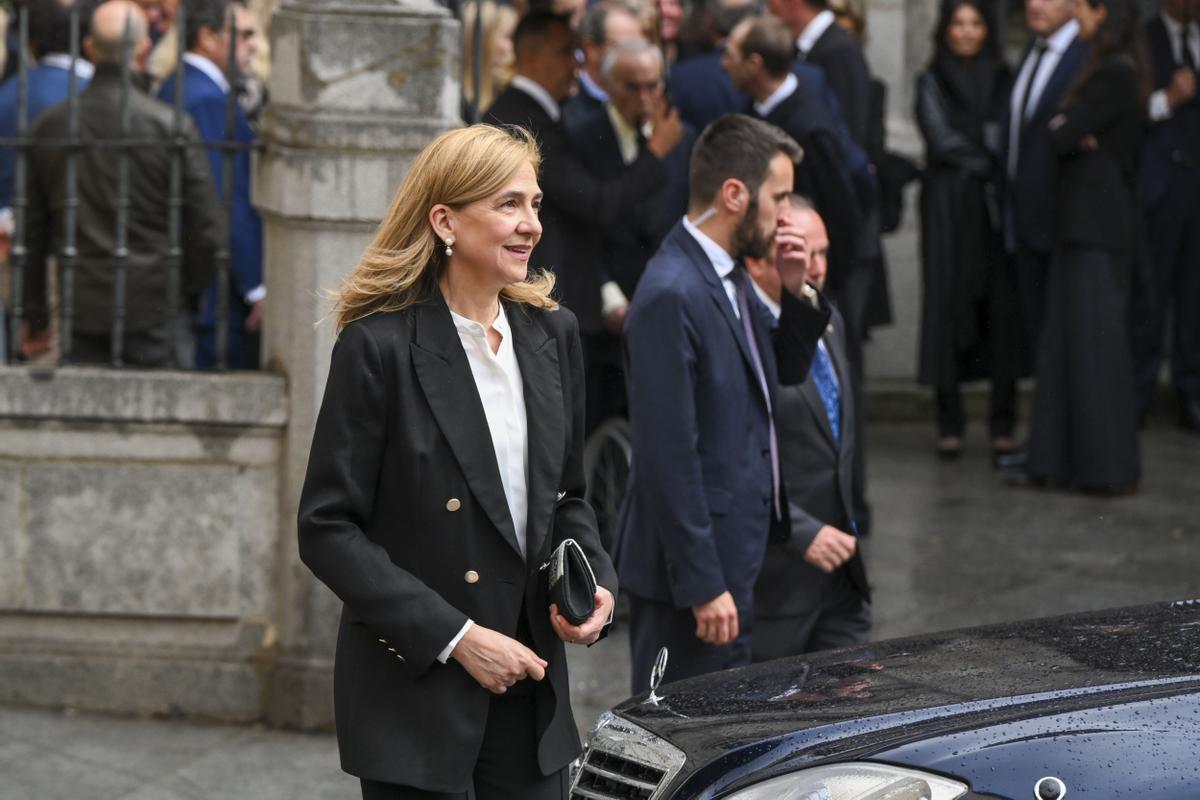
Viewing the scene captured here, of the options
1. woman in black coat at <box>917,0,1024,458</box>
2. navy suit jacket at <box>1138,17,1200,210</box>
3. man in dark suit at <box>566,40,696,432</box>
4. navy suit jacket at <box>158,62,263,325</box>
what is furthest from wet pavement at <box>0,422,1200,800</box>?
navy suit jacket at <box>158,62,263,325</box>

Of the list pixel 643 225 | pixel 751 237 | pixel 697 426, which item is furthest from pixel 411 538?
pixel 643 225

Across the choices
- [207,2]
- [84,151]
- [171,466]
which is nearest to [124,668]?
[171,466]

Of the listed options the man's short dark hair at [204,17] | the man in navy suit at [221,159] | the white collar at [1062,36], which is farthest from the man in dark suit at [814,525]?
the white collar at [1062,36]

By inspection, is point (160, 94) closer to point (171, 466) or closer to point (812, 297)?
point (171, 466)

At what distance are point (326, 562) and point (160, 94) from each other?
495cm

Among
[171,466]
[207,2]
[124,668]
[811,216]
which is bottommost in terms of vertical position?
[124,668]

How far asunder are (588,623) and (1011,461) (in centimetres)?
665

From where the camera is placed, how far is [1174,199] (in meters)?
11.0

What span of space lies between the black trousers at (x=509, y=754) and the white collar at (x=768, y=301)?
1.77m

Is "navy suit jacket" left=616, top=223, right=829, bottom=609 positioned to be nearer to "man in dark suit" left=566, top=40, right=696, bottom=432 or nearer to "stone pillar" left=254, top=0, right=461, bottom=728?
"stone pillar" left=254, top=0, right=461, bottom=728

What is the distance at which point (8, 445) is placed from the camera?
21.6 feet

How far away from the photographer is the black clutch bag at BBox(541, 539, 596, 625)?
3.74 metres

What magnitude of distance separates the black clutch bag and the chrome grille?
315 millimetres

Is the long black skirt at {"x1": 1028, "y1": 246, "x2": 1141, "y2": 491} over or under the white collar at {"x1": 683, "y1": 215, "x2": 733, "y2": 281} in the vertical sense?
under
